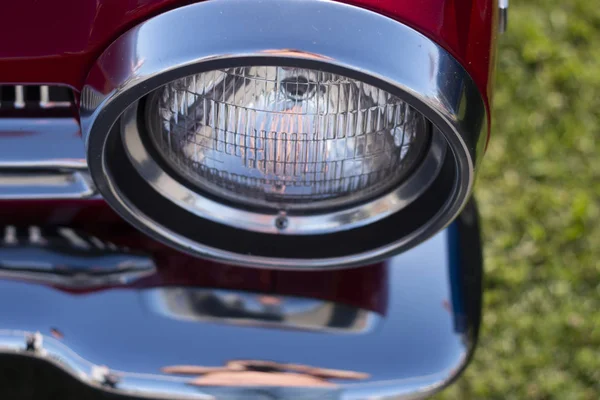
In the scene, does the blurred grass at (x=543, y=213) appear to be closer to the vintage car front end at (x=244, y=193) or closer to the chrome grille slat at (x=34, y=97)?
the vintage car front end at (x=244, y=193)

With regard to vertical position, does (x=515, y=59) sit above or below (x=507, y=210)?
above

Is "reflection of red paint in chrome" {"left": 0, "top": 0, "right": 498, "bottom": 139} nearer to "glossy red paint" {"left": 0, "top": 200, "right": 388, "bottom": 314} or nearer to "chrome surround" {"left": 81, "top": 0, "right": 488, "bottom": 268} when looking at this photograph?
"chrome surround" {"left": 81, "top": 0, "right": 488, "bottom": 268}

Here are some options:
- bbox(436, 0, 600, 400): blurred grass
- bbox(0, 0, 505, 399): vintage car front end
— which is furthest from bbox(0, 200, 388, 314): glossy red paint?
bbox(436, 0, 600, 400): blurred grass

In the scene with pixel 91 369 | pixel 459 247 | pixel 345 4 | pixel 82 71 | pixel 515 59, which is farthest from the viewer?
pixel 515 59

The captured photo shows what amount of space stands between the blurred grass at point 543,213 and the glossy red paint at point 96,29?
4.10ft

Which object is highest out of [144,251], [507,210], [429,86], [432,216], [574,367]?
[429,86]

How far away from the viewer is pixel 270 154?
1.05 meters

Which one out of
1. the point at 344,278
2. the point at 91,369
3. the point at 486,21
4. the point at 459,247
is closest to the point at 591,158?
the point at 459,247

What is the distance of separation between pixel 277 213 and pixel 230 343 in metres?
0.23

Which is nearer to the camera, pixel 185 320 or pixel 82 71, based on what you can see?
pixel 82 71

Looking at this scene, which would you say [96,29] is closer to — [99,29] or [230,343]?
[99,29]

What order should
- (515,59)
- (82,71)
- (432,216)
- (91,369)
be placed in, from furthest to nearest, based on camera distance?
1. (515,59)
2. (91,369)
3. (432,216)
4. (82,71)

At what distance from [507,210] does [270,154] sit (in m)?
1.43

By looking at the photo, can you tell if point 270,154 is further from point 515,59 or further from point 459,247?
point 515,59
